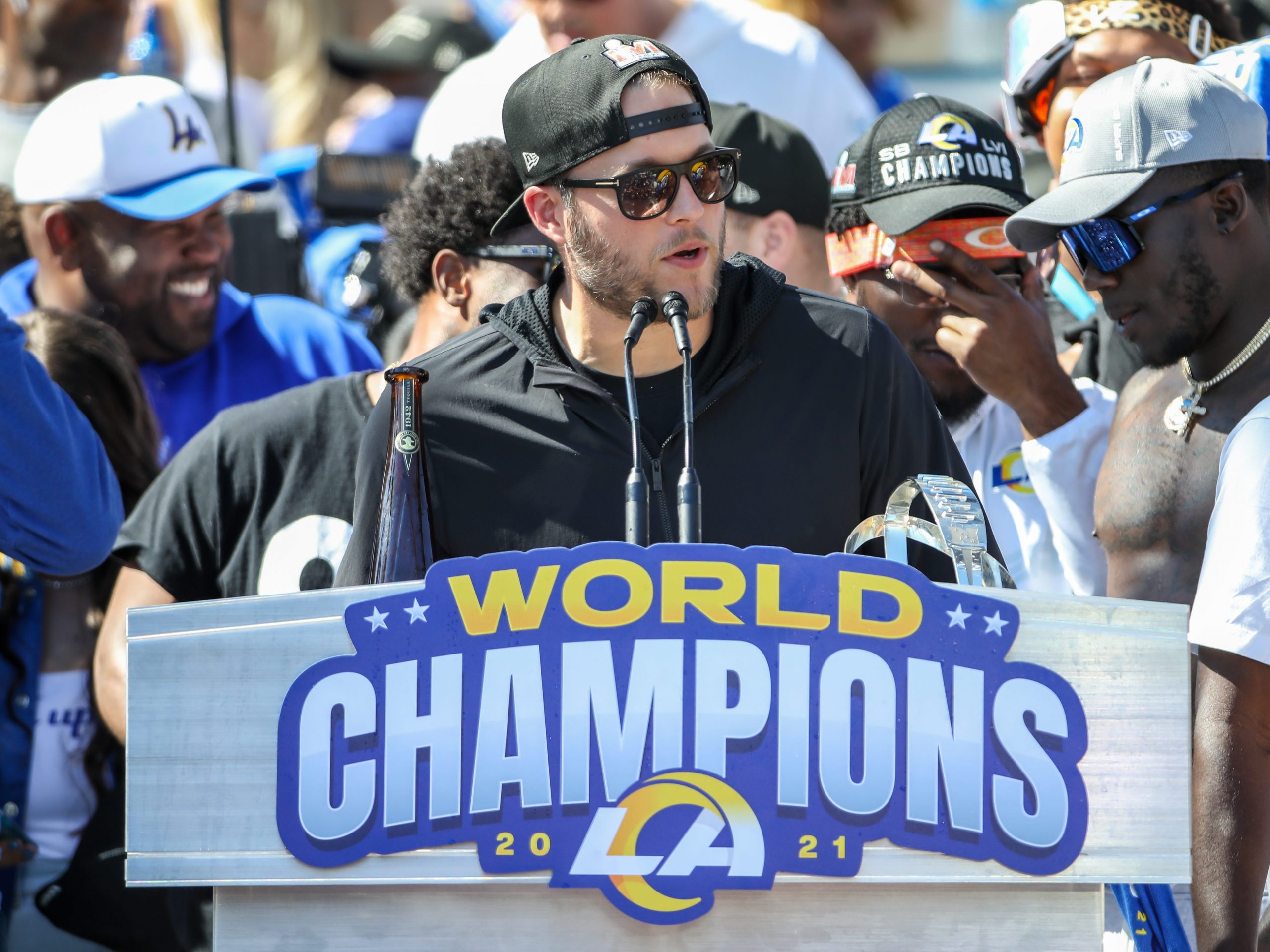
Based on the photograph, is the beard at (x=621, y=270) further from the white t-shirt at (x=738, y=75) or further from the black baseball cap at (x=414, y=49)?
the black baseball cap at (x=414, y=49)

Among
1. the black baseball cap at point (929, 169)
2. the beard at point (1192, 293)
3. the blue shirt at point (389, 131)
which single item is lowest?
the beard at point (1192, 293)

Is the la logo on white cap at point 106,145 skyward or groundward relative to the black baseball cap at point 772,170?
skyward

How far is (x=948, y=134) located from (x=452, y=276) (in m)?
1.16

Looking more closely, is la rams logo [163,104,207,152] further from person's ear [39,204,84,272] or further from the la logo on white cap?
person's ear [39,204,84,272]

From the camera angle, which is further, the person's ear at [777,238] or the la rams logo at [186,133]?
the la rams logo at [186,133]

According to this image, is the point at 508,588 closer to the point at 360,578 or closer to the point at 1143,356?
the point at 360,578

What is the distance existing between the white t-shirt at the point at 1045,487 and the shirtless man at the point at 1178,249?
1.41 feet

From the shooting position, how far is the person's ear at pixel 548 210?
104 inches

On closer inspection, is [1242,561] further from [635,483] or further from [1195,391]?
[635,483]

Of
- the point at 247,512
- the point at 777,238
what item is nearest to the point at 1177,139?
the point at 777,238

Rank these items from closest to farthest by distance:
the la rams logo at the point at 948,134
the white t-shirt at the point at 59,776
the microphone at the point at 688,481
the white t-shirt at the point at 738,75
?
the microphone at the point at 688,481 → the white t-shirt at the point at 59,776 → the la rams logo at the point at 948,134 → the white t-shirt at the point at 738,75

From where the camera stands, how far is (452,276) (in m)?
3.62

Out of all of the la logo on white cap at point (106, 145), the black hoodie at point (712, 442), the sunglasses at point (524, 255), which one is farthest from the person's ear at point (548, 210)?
the la logo on white cap at point (106, 145)

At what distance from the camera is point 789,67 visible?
5.16 metres
